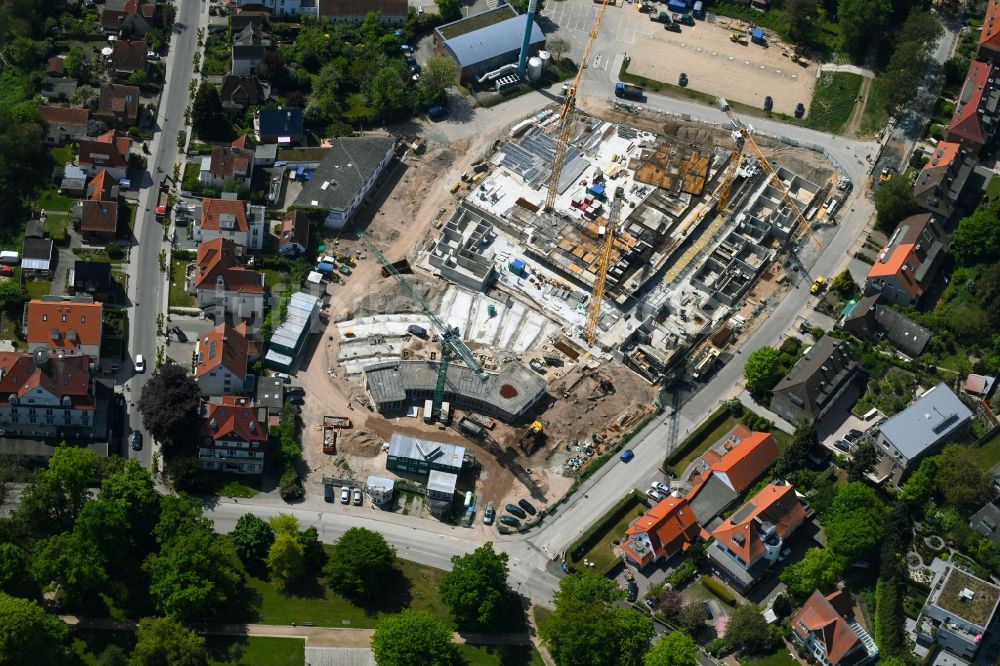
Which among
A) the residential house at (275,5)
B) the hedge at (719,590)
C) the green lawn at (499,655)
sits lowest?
the green lawn at (499,655)

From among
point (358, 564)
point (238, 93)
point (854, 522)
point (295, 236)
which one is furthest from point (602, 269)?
point (238, 93)

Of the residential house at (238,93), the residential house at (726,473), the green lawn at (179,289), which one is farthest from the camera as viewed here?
the residential house at (238,93)

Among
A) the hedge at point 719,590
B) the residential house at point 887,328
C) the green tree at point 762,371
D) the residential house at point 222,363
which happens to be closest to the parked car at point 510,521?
the hedge at point 719,590

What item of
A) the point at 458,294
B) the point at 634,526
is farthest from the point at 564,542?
the point at 458,294

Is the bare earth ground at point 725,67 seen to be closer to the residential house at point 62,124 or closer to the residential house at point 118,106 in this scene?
the residential house at point 118,106

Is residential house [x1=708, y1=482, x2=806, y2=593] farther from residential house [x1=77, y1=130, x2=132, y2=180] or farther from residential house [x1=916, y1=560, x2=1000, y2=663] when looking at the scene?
residential house [x1=77, y1=130, x2=132, y2=180]

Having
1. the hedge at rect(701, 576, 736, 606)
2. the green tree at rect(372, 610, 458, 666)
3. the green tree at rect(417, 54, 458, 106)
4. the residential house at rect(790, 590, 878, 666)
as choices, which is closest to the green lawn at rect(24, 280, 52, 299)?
the green tree at rect(417, 54, 458, 106)

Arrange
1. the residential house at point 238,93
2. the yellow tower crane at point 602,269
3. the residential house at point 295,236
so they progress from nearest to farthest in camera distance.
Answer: the yellow tower crane at point 602,269, the residential house at point 295,236, the residential house at point 238,93

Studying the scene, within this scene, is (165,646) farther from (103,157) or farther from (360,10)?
(360,10)
